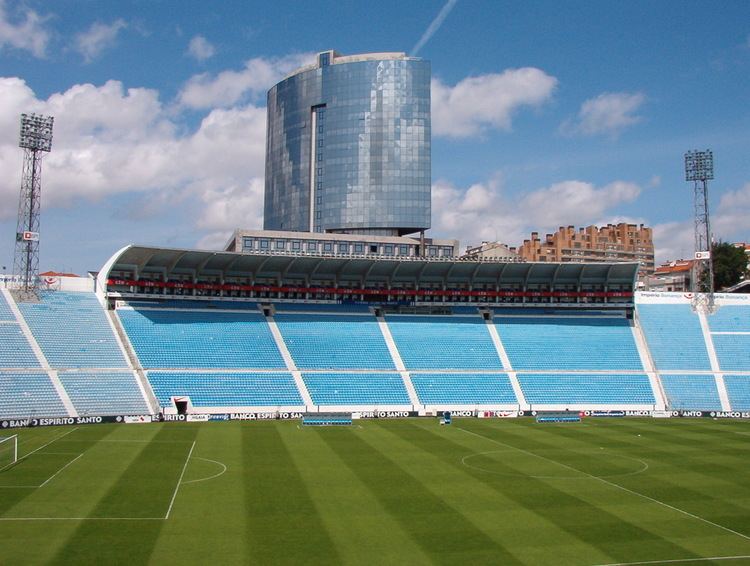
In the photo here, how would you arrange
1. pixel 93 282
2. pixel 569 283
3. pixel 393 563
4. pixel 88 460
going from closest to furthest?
pixel 393 563
pixel 88 460
pixel 93 282
pixel 569 283

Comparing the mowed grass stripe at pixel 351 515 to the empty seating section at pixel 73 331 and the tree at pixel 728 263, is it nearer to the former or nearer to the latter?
the empty seating section at pixel 73 331

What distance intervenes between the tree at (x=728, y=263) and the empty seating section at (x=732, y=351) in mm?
41846

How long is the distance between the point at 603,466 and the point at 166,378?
37222 millimetres

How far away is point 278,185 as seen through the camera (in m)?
127

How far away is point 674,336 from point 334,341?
3629 centimetres

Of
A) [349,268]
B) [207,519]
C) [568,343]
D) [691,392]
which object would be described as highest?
[349,268]

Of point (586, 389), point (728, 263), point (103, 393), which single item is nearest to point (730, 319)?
point (586, 389)

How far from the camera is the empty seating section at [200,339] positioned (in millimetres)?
61522

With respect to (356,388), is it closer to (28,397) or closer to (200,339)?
(200,339)

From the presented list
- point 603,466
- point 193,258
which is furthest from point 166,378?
point 603,466

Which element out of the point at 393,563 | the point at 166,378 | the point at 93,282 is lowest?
the point at 393,563

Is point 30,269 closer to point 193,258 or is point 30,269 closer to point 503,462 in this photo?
point 193,258

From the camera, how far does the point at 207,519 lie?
2620cm

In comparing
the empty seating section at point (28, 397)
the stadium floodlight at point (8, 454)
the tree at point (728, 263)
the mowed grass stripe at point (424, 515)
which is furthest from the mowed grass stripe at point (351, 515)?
the tree at point (728, 263)
